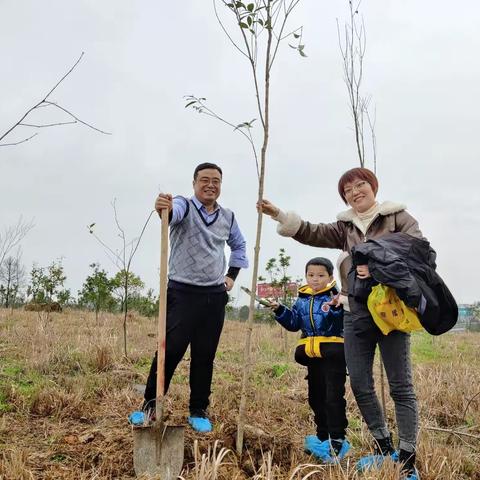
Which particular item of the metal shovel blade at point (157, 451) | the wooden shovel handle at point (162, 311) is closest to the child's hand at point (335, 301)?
the wooden shovel handle at point (162, 311)

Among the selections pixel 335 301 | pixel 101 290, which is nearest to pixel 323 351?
pixel 335 301

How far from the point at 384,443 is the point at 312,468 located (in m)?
0.42

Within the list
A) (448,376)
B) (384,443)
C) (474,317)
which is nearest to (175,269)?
(384,443)

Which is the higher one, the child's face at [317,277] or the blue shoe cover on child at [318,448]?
the child's face at [317,277]

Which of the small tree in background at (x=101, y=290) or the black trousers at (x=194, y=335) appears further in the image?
the small tree in background at (x=101, y=290)

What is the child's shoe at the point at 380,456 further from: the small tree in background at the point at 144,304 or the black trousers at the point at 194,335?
the small tree in background at the point at 144,304

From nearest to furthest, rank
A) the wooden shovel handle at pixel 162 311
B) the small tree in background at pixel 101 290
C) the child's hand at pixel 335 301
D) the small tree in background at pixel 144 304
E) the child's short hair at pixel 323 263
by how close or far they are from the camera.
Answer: the wooden shovel handle at pixel 162 311 < the child's hand at pixel 335 301 < the child's short hair at pixel 323 263 < the small tree in background at pixel 101 290 < the small tree in background at pixel 144 304

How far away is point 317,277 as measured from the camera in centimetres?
310

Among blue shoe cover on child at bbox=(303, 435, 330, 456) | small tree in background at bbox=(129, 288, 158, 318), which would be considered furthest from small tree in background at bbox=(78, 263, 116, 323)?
blue shoe cover on child at bbox=(303, 435, 330, 456)

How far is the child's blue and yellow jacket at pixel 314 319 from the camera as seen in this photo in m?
2.97

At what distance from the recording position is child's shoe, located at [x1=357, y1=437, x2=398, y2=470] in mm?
2452

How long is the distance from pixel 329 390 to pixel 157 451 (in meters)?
1.07

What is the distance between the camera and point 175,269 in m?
3.17

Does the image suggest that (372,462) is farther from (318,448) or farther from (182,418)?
(182,418)
